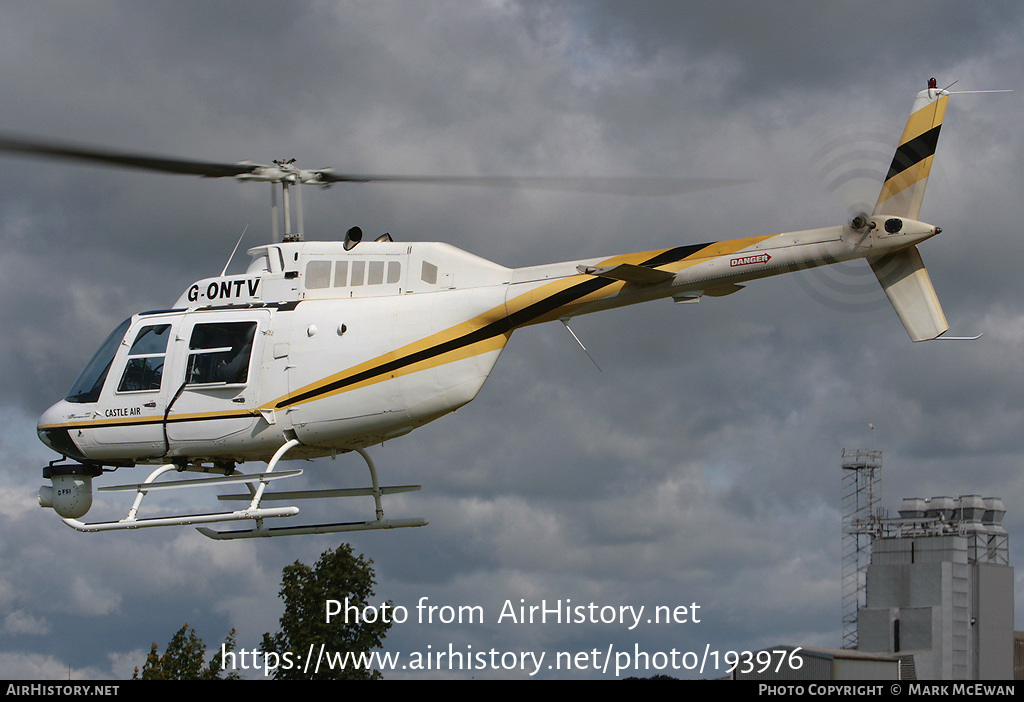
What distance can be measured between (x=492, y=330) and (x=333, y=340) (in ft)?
10.0

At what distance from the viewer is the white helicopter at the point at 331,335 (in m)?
20.1

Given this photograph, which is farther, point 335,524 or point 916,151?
point 335,524

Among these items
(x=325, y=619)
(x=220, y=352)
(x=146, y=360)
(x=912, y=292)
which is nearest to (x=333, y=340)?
(x=220, y=352)

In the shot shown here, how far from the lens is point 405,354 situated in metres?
21.2

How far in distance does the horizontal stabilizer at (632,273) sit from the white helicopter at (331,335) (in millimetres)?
38

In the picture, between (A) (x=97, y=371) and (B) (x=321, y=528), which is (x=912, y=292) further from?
(A) (x=97, y=371)

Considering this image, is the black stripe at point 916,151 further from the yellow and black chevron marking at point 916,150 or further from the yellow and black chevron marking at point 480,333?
the yellow and black chevron marking at point 480,333

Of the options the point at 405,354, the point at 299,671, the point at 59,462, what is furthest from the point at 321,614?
the point at 405,354

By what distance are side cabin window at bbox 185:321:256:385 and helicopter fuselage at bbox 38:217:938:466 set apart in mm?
28

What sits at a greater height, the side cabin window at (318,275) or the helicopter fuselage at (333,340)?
the side cabin window at (318,275)

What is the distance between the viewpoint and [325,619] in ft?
180

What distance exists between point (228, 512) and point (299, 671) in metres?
37.8

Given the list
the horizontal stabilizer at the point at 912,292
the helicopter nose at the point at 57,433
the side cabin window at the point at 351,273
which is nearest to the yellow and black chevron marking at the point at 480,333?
the side cabin window at the point at 351,273
